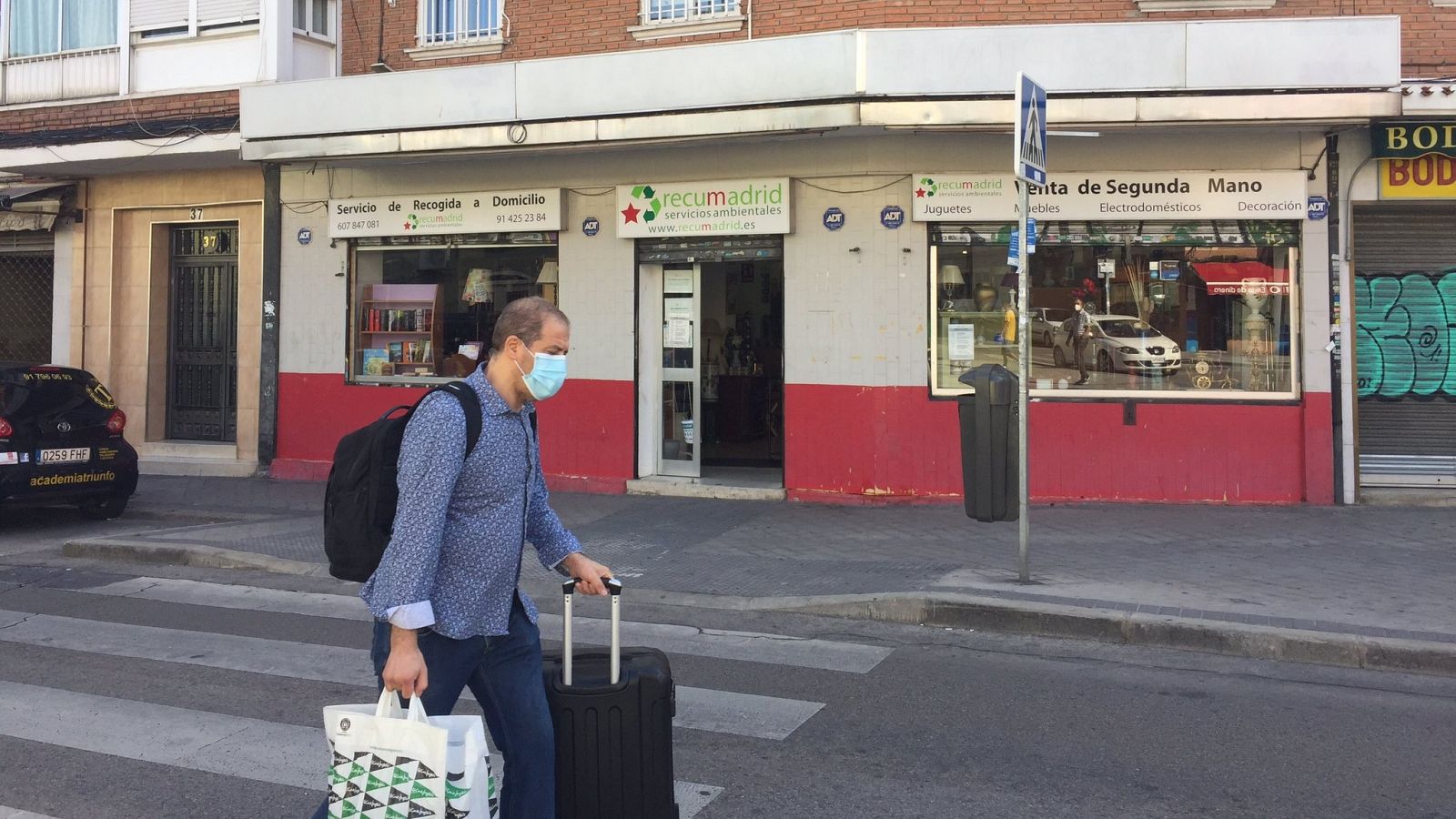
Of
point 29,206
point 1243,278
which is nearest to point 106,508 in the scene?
point 29,206

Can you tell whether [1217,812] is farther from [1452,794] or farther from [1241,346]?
[1241,346]

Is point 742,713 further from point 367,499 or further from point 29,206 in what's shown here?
point 29,206

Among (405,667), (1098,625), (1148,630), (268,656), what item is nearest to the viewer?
(405,667)

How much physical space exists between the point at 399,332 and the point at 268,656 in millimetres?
8166

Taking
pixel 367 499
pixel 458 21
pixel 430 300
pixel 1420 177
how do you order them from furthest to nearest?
pixel 430 300 → pixel 458 21 → pixel 1420 177 → pixel 367 499

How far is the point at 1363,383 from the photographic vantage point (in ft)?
39.2

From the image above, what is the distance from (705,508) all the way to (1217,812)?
7.88 meters

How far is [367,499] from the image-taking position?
324 cm

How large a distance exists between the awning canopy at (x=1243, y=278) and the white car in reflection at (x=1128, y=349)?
0.68 metres

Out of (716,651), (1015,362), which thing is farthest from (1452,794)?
(1015,362)

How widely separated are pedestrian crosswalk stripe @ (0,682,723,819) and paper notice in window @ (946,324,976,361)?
26.5 ft

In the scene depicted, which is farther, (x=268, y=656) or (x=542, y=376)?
(x=268, y=656)

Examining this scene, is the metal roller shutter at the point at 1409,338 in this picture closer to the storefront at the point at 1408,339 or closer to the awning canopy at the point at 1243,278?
the storefront at the point at 1408,339

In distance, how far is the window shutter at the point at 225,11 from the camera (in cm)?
1464
